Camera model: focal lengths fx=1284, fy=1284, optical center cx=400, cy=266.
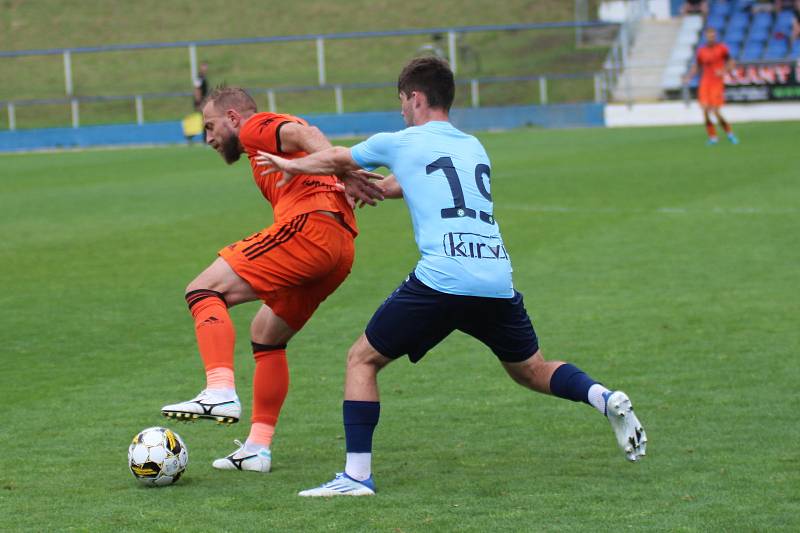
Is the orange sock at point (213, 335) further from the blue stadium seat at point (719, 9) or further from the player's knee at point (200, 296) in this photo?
the blue stadium seat at point (719, 9)

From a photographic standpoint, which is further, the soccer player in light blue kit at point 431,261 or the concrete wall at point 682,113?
the concrete wall at point 682,113

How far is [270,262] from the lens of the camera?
575cm

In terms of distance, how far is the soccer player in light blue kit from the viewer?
5.20m

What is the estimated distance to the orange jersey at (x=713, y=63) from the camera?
25.9 metres

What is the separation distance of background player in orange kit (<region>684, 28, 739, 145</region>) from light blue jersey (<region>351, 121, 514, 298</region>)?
2053 centimetres

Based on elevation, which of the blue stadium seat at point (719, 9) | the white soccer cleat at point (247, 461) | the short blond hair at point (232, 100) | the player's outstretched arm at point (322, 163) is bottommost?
the white soccer cleat at point (247, 461)

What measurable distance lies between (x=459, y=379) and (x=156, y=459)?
9.00ft

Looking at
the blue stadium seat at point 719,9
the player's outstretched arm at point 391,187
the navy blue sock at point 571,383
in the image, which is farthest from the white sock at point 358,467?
the blue stadium seat at point 719,9

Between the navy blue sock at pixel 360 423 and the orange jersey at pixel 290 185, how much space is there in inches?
41.2

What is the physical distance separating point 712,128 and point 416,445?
20.2 metres

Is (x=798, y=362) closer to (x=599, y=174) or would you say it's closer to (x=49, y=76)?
(x=599, y=174)

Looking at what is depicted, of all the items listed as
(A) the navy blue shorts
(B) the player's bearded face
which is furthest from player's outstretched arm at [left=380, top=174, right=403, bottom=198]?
(B) the player's bearded face

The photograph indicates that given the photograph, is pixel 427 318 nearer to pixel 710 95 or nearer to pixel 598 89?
pixel 710 95

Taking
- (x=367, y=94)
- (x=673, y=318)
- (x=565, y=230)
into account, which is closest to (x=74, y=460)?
(x=673, y=318)
